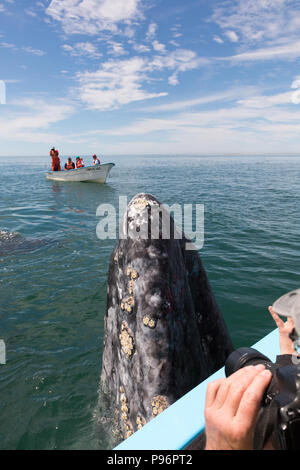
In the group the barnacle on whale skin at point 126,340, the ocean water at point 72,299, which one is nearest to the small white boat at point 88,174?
the ocean water at point 72,299

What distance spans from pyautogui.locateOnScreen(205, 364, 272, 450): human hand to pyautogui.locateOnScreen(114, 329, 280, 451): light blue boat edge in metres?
0.82

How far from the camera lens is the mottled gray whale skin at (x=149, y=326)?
2.74 metres

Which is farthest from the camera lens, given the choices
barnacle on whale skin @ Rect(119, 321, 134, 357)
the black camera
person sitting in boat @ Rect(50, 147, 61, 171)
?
person sitting in boat @ Rect(50, 147, 61, 171)

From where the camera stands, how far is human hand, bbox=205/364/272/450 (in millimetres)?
1124

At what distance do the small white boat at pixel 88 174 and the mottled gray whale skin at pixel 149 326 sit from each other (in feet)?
96.0

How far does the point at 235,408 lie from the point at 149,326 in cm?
165

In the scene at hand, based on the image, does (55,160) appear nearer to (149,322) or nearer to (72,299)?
(72,299)

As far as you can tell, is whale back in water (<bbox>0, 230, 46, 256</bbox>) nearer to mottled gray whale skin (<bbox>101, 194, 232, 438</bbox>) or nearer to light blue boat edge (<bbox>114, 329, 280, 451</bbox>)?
mottled gray whale skin (<bbox>101, 194, 232, 438</bbox>)

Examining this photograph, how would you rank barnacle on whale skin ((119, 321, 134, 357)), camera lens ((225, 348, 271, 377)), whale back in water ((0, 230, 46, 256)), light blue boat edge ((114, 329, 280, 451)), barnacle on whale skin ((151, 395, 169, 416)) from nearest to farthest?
camera lens ((225, 348, 271, 377))
light blue boat edge ((114, 329, 280, 451))
barnacle on whale skin ((151, 395, 169, 416))
barnacle on whale skin ((119, 321, 134, 357))
whale back in water ((0, 230, 46, 256))

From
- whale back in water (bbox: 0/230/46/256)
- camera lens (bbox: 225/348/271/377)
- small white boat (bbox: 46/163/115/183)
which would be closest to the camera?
camera lens (bbox: 225/348/271/377)

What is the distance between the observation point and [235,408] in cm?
116
